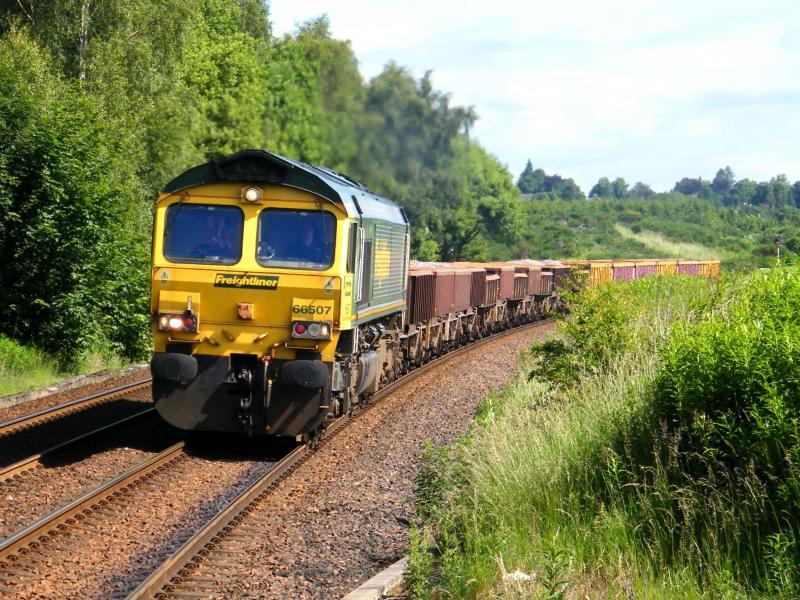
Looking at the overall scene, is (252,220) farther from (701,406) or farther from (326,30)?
(326,30)

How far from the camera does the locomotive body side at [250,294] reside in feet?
36.4

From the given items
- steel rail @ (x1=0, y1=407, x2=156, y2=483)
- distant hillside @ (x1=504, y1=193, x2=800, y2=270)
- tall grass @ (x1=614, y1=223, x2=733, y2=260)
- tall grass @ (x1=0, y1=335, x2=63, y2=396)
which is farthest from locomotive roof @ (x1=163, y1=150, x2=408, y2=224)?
tall grass @ (x1=614, y1=223, x2=733, y2=260)

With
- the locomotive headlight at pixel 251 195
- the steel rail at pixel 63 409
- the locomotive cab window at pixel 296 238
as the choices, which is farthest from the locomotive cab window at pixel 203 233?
the steel rail at pixel 63 409

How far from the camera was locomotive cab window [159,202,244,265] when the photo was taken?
11.3 meters

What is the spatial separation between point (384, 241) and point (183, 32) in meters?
20.9

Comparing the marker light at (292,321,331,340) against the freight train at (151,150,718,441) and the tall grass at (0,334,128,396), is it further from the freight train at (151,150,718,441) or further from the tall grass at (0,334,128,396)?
the tall grass at (0,334,128,396)

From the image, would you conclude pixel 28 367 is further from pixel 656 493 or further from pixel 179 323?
pixel 656 493

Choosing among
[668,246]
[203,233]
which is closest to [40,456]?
[203,233]

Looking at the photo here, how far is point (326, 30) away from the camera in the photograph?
54.3 m

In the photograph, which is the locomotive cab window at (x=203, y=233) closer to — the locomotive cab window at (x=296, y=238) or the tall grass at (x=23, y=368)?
the locomotive cab window at (x=296, y=238)

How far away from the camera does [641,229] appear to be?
96.9 meters

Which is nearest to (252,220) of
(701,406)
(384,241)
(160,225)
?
(160,225)

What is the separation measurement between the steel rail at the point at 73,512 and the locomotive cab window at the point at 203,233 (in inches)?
84.8

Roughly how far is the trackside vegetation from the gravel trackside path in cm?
53
